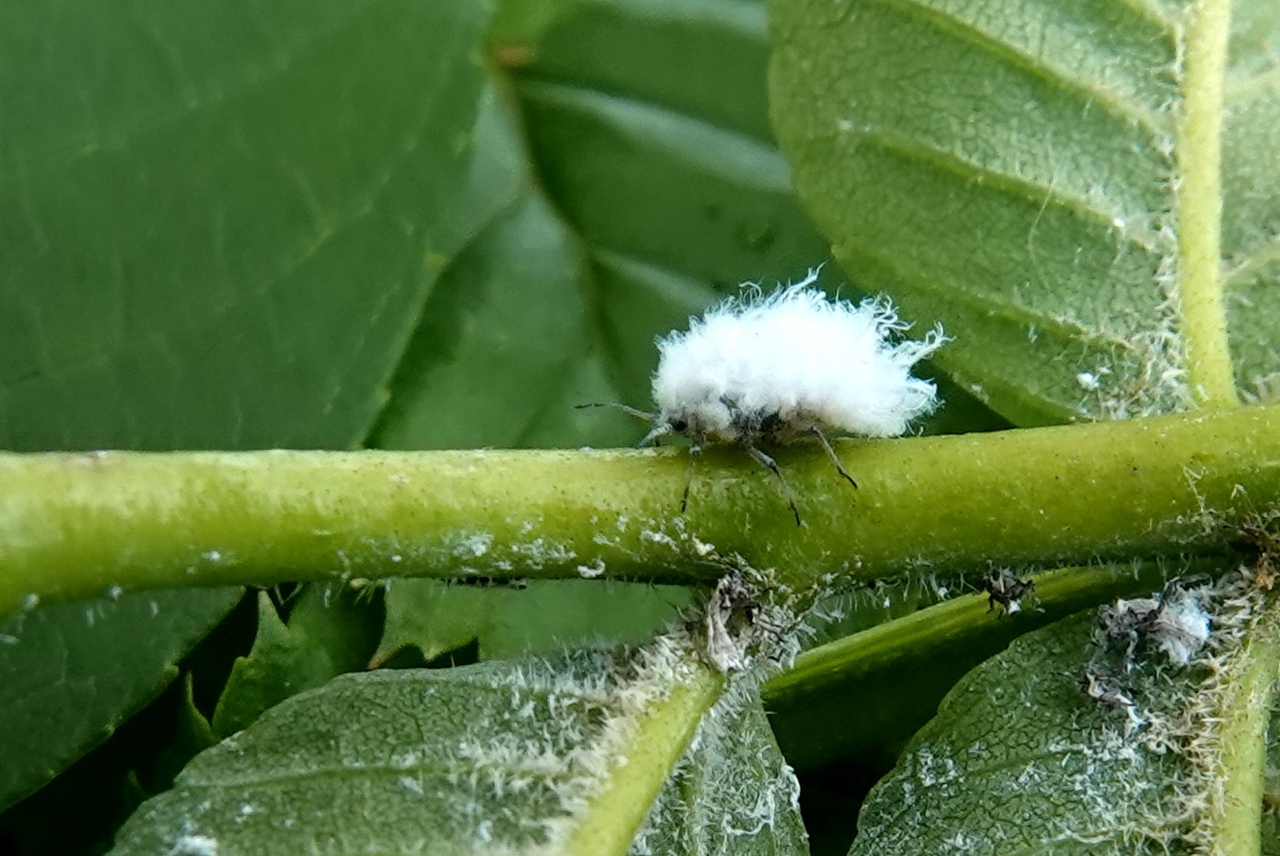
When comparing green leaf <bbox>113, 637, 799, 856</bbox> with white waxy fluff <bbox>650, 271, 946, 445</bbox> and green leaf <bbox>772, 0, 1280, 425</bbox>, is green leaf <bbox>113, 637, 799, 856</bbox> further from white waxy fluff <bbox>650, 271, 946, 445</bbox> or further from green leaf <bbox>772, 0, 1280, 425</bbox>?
green leaf <bbox>772, 0, 1280, 425</bbox>

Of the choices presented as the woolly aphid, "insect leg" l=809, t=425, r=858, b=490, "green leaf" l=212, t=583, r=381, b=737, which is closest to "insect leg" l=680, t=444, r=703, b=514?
the woolly aphid

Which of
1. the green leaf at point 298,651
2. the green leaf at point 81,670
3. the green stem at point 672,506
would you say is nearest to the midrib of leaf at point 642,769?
the green stem at point 672,506

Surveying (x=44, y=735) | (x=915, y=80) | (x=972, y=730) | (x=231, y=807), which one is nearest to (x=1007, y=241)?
(x=915, y=80)

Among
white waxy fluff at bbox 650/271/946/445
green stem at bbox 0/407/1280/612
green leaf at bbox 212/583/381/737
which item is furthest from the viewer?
green leaf at bbox 212/583/381/737

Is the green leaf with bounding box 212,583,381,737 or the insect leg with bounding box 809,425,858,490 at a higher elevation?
the insect leg with bounding box 809,425,858,490

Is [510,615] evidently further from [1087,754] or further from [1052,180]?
[1052,180]

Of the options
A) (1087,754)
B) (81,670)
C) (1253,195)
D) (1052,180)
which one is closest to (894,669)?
(1087,754)
